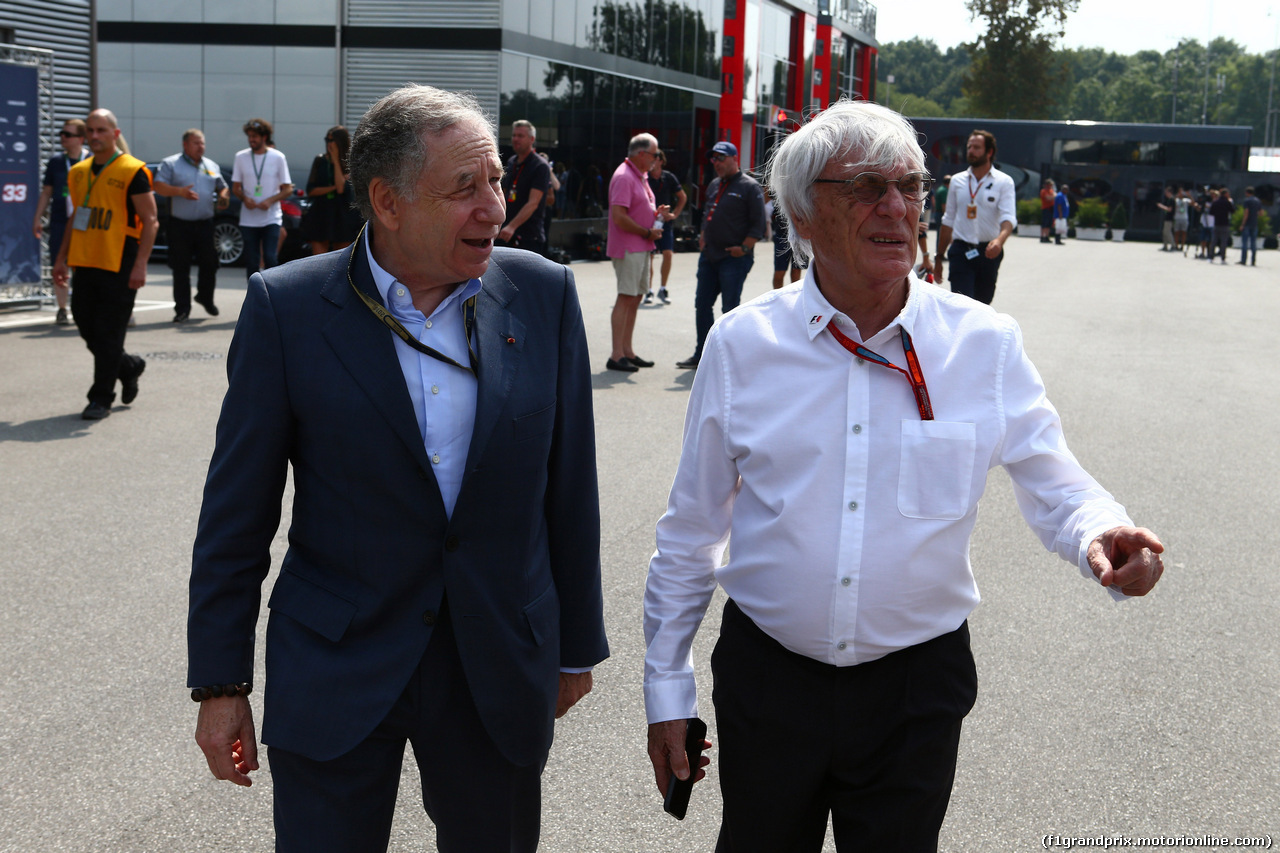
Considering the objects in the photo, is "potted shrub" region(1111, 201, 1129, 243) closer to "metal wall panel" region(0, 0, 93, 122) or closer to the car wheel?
the car wheel

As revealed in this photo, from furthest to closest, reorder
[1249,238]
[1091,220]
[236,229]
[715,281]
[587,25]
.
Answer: [1091,220] → [1249,238] → [587,25] → [236,229] → [715,281]

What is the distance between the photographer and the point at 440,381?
2.33 m

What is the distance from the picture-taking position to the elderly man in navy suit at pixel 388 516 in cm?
227

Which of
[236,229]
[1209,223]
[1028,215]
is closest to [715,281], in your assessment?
[236,229]

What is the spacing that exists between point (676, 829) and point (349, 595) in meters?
1.65

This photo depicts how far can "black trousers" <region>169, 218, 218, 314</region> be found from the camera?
46.2 feet

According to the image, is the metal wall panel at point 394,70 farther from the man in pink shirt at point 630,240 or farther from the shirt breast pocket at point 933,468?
the shirt breast pocket at point 933,468

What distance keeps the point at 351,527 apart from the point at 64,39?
15.5 meters

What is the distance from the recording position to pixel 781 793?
7.84 feet

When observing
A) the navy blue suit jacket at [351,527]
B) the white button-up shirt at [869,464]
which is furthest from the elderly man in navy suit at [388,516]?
the white button-up shirt at [869,464]

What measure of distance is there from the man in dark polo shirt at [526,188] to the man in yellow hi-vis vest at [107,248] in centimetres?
346

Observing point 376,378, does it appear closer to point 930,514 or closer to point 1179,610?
point 930,514

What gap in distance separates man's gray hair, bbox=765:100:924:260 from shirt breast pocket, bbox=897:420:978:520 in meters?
0.47

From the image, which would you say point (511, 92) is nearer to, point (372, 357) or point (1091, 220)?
point (372, 357)
